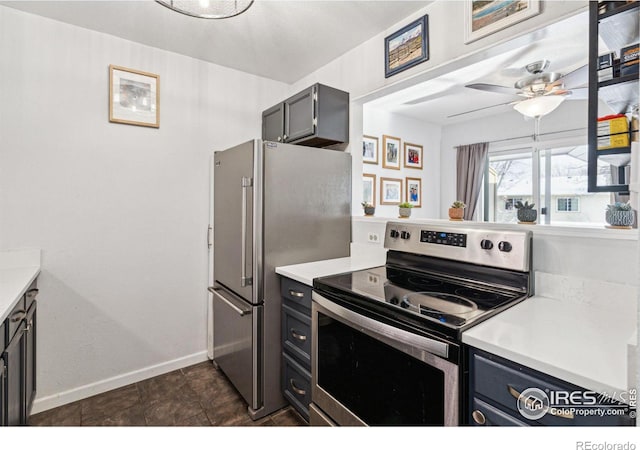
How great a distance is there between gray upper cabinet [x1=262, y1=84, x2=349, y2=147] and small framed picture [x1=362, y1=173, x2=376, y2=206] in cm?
128

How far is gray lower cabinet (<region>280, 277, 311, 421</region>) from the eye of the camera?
5.74 feet

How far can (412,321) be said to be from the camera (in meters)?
1.15

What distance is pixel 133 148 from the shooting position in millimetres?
2271

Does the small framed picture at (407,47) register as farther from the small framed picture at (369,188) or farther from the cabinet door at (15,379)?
the cabinet door at (15,379)

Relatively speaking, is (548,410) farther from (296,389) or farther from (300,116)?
(300,116)

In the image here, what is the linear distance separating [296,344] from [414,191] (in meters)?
3.12

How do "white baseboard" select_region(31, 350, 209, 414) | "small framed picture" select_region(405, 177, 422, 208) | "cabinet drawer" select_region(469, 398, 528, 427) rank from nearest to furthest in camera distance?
"cabinet drawer" select_region(469, 398, 528, 427) → "white baseboard" select_region(31, 350, 209, 414) → "small framed picture" select_region(405, 177, 422, 208)

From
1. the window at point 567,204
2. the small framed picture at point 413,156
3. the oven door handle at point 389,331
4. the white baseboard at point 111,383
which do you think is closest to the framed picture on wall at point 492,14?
the oven door handle at point 389,331

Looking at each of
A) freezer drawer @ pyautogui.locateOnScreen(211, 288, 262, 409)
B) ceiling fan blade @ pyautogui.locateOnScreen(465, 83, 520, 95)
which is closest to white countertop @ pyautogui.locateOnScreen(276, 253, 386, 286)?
freezer drawer @ pyautogui.locateOnScreen(211, 288, 262, 409)

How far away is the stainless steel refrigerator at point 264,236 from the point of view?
1894mm

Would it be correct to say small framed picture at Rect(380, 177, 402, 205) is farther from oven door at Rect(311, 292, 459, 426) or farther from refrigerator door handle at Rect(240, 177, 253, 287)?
oven door at Rect(311, 292, 459, 426)

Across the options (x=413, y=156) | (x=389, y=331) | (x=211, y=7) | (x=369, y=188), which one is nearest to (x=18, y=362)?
(x=389, y=331)

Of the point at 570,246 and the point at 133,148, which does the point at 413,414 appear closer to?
the point at 570,246

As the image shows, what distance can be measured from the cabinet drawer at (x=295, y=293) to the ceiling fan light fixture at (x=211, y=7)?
4.41ft
